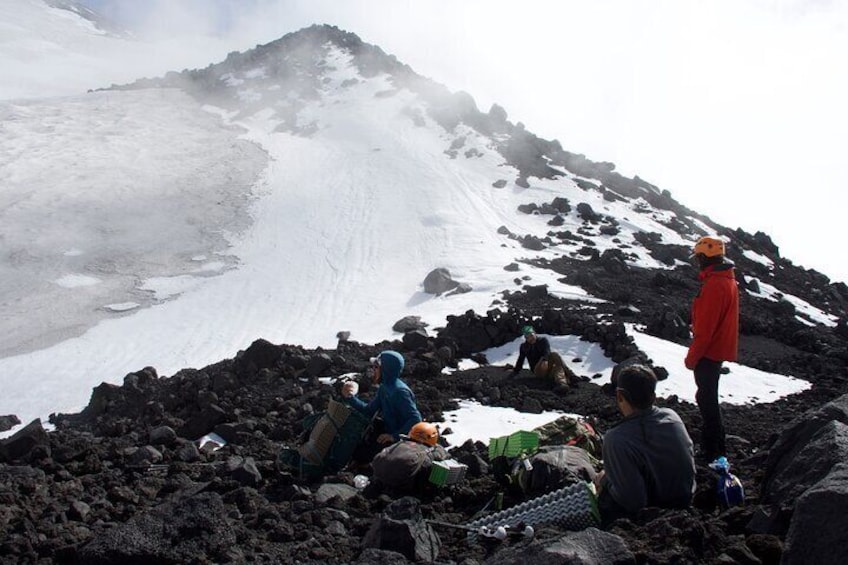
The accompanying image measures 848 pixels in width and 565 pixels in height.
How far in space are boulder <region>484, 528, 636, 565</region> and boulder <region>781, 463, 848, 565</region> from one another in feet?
2.93

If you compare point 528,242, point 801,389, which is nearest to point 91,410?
point 801,389

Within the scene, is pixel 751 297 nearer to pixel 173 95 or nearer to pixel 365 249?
pixel 365 249

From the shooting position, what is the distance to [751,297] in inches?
1230

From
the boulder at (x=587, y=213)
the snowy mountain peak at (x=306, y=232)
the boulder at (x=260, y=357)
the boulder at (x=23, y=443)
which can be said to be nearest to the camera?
the boulder at (x=23, y=443)

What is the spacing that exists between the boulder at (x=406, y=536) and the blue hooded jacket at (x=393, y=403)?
103 inches

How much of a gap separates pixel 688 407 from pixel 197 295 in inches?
905

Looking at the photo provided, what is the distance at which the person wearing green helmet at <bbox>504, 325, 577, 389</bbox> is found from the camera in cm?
1331

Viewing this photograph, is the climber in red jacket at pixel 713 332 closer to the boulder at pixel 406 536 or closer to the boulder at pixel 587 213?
the boulder at pixel 406 536

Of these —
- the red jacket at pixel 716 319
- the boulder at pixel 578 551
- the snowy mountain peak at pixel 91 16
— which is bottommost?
the boulder at pixel 578 551

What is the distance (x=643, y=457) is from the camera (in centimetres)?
512

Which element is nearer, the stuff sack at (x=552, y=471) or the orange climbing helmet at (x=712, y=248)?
the stuff sack at (x=552, y=471)

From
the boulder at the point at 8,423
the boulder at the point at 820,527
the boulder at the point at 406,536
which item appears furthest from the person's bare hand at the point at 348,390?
the boulder at the point at 8,423

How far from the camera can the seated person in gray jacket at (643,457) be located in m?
5.06

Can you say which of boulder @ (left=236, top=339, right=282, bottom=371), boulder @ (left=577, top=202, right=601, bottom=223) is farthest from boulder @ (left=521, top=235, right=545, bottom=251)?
boulder @ (left=236, top=339, right=282, bottom=371)
